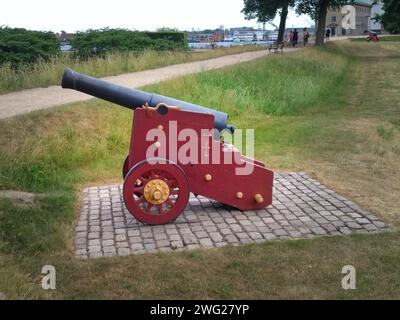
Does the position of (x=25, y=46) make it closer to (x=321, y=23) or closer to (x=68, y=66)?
(x=68, y=66)

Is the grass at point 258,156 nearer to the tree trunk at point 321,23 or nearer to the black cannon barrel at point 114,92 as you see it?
the black cannon barrel at point 114,92

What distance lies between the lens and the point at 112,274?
4.32 metres

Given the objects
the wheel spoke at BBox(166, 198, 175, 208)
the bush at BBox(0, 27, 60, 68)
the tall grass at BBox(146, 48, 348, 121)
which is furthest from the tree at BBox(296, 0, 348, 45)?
the wheel spoke at BBox(166, 198, 175, 208)

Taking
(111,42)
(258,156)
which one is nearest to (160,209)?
(258,156)

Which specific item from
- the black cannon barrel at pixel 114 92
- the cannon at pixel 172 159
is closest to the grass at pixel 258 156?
the cannon at pixel 172 159

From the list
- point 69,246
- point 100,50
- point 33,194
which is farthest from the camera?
point 100,50

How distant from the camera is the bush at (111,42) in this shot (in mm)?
26562

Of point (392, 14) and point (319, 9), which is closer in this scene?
point (392, 14)

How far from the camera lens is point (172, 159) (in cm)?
544

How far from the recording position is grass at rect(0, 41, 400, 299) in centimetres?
413

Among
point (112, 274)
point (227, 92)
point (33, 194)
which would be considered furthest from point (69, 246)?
point (227, 92)

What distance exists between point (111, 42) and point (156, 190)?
23310 millimetres

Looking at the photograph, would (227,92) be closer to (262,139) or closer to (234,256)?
(262,139)

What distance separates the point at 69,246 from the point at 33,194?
1.45m
